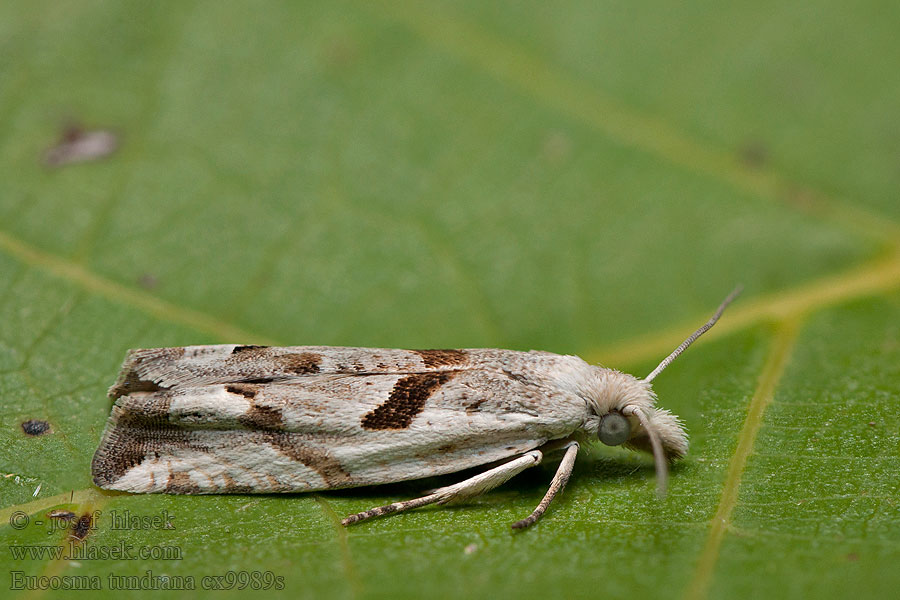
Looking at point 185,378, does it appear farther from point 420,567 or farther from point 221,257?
point 420,567

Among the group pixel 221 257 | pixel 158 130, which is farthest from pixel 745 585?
pixel 158 130

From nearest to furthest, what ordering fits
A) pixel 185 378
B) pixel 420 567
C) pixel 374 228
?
pixel 420 567 < pixel 185 378 < pixel 374 228

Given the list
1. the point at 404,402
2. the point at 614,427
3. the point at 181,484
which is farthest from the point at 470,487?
the point at 181,484

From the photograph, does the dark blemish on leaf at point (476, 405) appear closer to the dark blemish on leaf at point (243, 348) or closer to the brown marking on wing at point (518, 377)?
the brown marking on wing at point (518, 377)

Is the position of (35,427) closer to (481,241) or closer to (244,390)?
(244,390)

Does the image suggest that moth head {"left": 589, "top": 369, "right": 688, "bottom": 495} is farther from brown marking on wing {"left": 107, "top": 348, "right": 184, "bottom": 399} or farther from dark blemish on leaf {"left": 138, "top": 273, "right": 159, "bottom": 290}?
dark blemish on leaf {"left": 138, "top": 273, "right": 159, "bottom": 290}

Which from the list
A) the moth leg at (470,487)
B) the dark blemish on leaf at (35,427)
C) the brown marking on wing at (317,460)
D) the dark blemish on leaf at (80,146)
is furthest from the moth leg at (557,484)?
the dark blemish on leaf at (80,146)

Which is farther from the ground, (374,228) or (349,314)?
(374,228)
